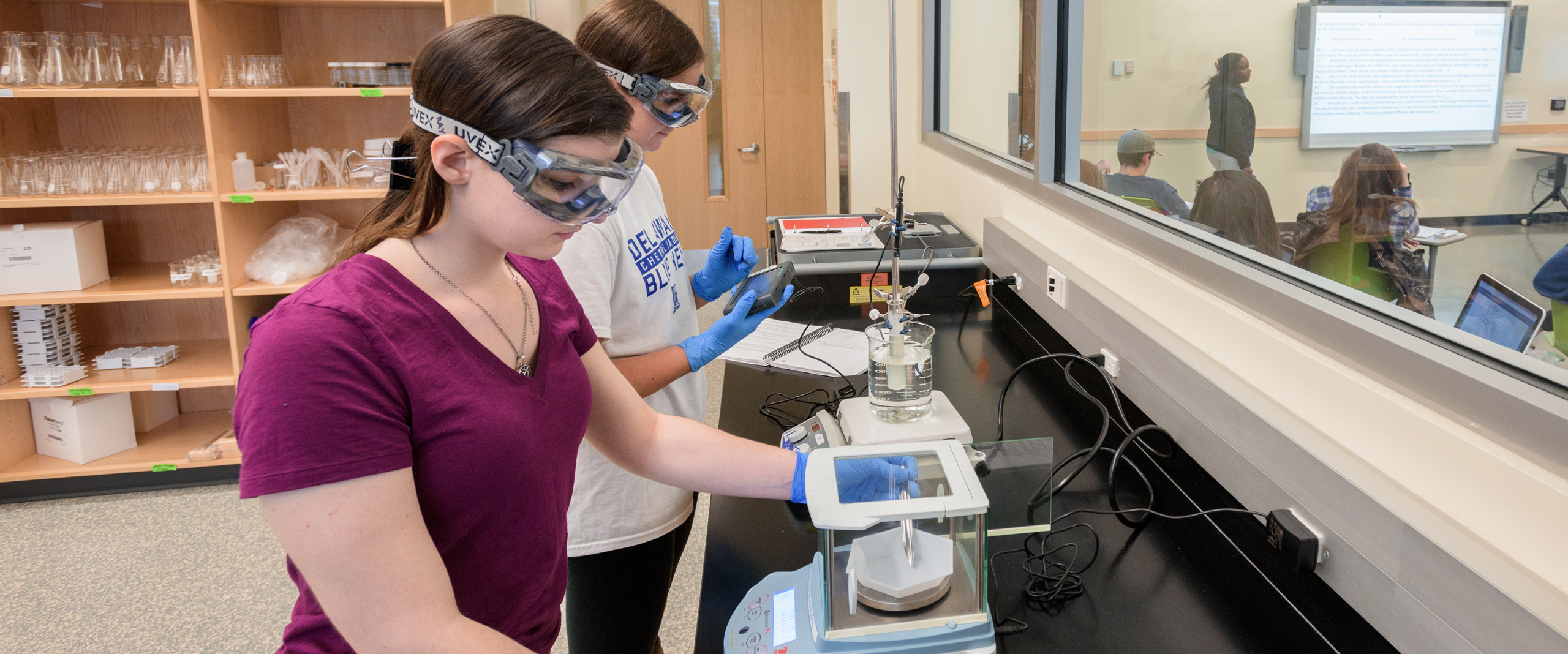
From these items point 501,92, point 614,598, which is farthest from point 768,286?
point 501,92

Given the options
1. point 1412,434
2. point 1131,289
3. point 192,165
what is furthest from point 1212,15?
point 192,165

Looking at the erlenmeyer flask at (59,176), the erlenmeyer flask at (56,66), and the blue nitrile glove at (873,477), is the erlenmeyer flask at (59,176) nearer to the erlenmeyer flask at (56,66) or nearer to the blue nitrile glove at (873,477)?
the erlenmeyer flask at (56,66)

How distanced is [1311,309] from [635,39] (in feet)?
3.28

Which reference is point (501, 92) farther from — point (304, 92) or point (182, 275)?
point (182, 275)

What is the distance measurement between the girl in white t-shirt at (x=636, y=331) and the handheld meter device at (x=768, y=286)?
0.26 ft

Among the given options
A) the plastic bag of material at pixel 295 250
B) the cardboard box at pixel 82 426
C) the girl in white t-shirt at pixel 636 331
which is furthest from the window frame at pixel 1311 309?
Answer: the cardboard box at pixel 82 426

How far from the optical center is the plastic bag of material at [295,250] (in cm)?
306

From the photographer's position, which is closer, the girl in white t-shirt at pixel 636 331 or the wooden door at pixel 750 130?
the girl in white t-shirt at pixel 636 331

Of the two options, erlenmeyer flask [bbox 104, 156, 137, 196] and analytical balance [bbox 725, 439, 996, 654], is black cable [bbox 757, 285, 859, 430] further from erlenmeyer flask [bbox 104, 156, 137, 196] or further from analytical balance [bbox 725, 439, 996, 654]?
erlenmeyer flask [bbox 104, 156, 137, 196]

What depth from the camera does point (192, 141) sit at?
316cm

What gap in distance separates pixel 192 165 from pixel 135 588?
132cm

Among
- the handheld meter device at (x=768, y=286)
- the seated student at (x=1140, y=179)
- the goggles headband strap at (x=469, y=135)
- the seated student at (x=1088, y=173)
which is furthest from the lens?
the seated student at (x=1088, y=173)

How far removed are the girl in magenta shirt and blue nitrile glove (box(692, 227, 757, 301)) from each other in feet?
2.59

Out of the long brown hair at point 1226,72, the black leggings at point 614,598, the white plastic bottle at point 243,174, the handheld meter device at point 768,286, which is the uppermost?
the long brown hair at point 1226,72
